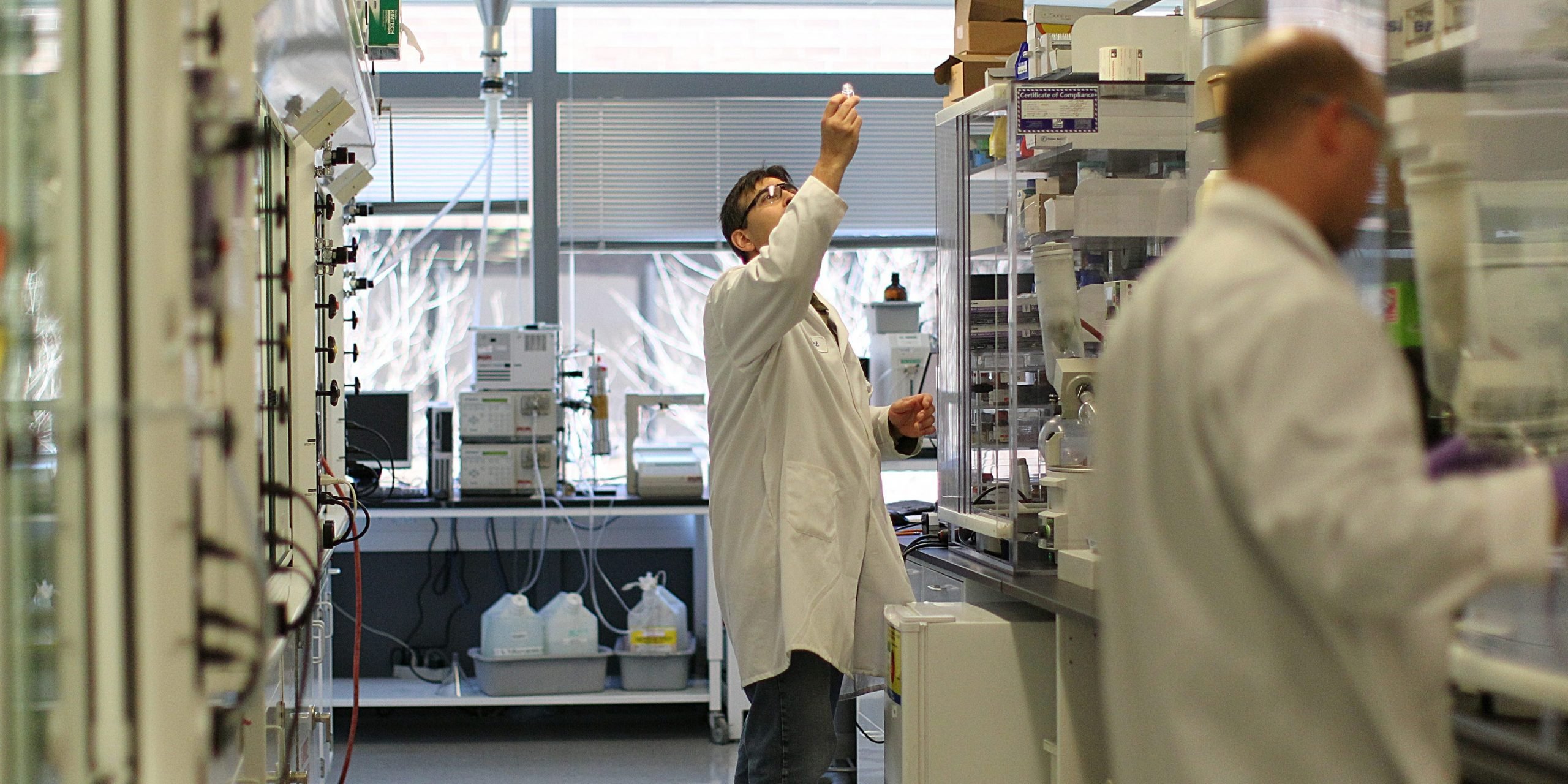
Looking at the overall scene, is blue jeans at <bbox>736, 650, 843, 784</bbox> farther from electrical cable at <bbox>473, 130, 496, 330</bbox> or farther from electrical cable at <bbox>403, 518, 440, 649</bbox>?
electrical cable at <bbox>473, 130, 496, 330</bbox>

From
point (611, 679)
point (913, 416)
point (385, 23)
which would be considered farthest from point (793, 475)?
point (611, 679)

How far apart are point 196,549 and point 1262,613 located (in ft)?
2.73

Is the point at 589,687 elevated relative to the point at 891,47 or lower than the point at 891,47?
lower

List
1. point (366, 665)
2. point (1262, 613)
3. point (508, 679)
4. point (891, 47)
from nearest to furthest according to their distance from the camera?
point (1262, 613) < point (508, 679) < point (366, 665) < point (891, 47)

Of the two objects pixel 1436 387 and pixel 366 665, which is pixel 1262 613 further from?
pixel 366 665

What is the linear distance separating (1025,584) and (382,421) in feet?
8.76

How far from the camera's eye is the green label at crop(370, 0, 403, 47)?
347 cm

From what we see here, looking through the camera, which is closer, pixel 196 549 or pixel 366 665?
pixel 196 549

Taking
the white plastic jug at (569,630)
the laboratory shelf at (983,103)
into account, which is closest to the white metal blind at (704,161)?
the white plastic jug at (569,630)

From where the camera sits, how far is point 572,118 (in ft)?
15.9

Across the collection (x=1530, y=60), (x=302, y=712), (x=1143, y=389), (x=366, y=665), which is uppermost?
(x=1530, y=60)

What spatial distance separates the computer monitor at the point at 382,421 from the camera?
4328 mm

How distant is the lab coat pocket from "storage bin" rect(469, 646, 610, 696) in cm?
220

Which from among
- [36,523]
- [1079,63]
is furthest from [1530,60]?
[36,523]
